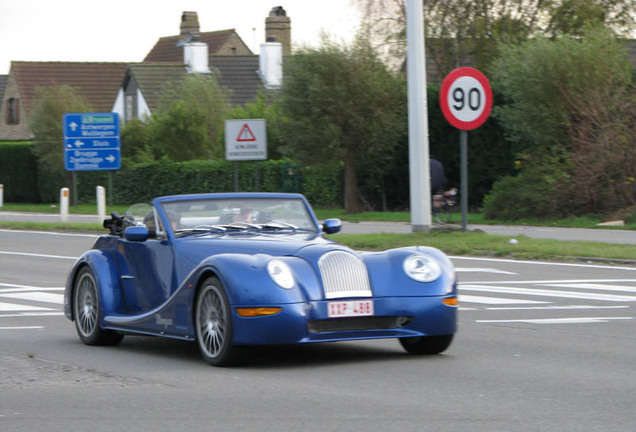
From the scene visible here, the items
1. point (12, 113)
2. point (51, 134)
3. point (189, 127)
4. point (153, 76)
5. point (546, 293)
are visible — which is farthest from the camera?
point (12, 113)

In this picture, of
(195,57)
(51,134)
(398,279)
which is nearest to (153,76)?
(195,57)

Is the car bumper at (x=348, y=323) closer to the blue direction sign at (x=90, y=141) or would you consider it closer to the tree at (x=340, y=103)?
the tree at (x=340, y=103)

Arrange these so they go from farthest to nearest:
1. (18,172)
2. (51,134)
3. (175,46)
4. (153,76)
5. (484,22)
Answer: (175,46)
(153,76)
(18,172)
(51,134)
(484,22)

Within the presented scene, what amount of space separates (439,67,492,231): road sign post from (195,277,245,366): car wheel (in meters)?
11.4

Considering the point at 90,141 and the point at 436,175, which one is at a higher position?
the point at 90,141

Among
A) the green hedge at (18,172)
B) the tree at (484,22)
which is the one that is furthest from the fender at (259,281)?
the green hedge at (18,172)

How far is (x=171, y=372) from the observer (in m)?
8.49

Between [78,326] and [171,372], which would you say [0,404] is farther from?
[78,326]

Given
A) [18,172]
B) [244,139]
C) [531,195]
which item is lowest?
[531,195]

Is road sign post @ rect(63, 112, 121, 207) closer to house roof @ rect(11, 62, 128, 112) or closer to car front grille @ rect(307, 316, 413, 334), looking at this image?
car front grille @ rect(307, 316, 413, 334)

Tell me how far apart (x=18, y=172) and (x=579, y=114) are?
109ft

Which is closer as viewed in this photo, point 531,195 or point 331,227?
point 331,227

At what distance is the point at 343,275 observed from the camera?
852cm

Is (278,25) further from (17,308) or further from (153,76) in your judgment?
(17,308)
